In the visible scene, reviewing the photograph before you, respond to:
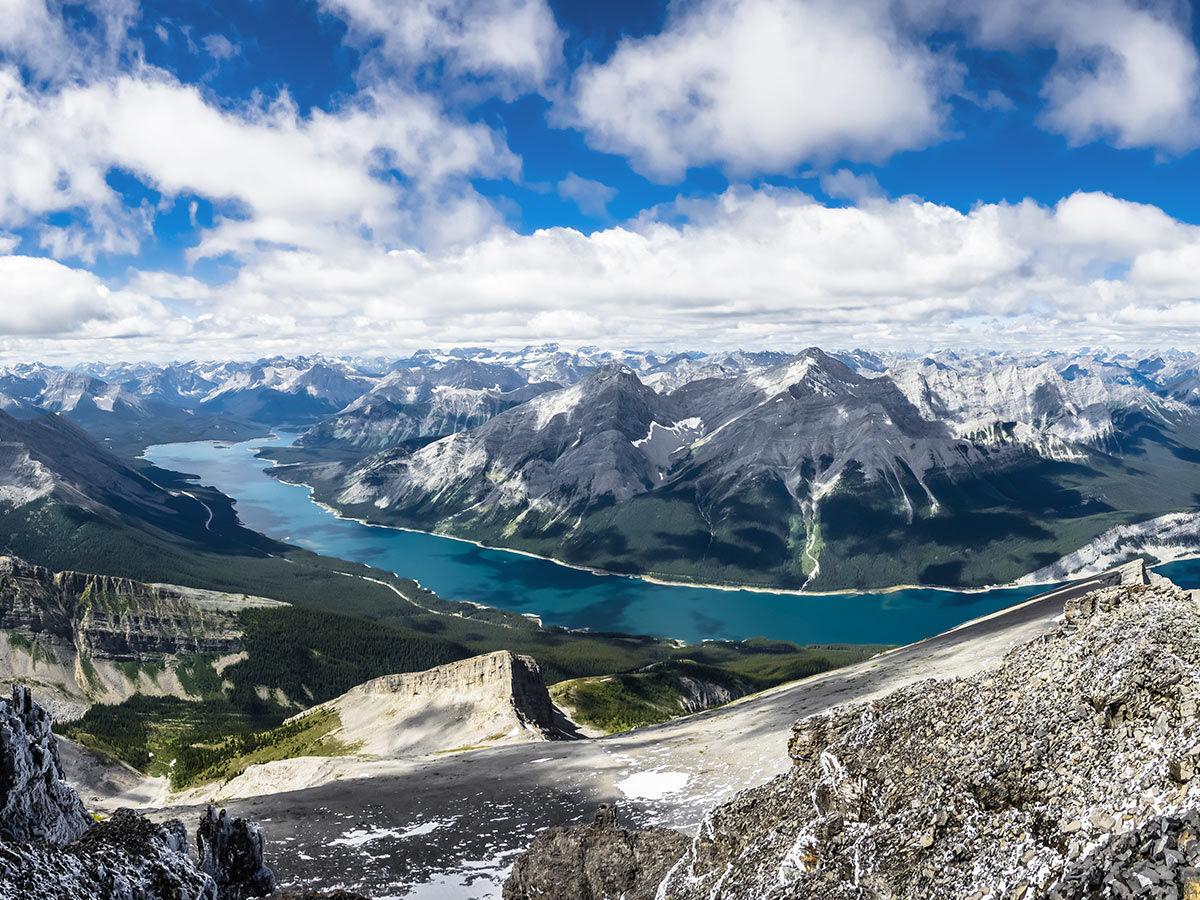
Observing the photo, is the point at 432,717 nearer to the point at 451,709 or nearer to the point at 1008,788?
the point at 451,709

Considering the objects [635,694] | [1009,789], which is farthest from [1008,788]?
[635,694]

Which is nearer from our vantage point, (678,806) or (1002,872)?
(1002,872)

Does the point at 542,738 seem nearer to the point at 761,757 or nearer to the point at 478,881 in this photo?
the point at 761,757

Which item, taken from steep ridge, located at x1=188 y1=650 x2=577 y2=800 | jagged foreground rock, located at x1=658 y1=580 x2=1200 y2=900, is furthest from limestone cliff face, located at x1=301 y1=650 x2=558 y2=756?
jagged foreground rock, located at x1=658 y1=580 x2=1200 y2=900

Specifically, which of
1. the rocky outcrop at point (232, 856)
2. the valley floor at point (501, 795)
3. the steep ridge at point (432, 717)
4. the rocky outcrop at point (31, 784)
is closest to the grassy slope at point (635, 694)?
the steep ridge at point (432, 717)

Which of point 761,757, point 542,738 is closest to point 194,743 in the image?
point 542,738
